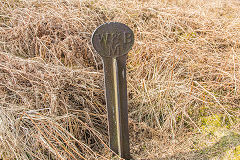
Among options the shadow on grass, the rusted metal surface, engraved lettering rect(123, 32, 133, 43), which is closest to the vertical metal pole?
the rusted metal surface

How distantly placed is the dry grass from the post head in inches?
19.0

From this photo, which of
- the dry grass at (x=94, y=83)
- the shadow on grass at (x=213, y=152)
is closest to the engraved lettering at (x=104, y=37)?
the dry grass at (x=94, y=83)

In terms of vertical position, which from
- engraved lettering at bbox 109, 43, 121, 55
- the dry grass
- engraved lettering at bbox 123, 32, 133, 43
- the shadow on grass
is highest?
engraved lettering at bbox 123, 32, 133, 43

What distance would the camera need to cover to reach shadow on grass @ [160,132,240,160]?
1.48 meters

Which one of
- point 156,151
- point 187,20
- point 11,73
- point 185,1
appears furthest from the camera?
point 185,1

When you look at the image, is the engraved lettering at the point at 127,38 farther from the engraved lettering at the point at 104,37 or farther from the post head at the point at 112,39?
the engraved lettering at the point at 104,37

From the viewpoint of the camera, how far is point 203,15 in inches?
111

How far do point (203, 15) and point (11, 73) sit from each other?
236 centimetres

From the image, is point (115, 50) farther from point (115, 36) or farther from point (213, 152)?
point (213, 152)

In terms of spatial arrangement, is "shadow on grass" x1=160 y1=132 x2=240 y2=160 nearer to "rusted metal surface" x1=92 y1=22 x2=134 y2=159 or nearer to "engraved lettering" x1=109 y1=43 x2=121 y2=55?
"rusted metal surface" x1=92 y1=22 x2=134 y2=159

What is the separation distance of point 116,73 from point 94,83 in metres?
0.52

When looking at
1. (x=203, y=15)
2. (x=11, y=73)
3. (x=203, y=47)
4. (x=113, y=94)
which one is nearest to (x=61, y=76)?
(x=11, y=73)

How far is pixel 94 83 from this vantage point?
184 centimetres

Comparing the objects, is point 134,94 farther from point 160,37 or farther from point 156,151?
point 160,37
